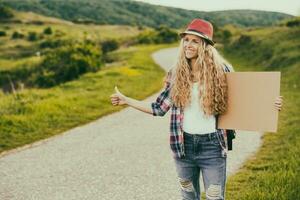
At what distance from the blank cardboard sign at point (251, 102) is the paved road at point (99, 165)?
2.65 metres

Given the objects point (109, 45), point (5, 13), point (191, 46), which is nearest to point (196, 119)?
point (191, 46)

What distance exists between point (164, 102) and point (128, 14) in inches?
7294

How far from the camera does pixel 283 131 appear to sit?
37.4 ft

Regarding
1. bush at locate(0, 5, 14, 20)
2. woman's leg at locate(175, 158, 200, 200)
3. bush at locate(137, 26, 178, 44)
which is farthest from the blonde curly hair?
bush at locate(0, 5, 14, 20)

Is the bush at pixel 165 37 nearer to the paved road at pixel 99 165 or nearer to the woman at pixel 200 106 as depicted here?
the paved road at pixel 99 165

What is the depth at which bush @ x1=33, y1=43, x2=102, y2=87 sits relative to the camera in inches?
1109

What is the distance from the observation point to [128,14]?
18750 centimetres

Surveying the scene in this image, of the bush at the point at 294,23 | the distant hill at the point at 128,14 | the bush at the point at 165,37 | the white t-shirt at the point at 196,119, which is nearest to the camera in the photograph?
the white t-shirt at the point at 196,119

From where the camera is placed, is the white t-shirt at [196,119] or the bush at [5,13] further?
the bush at [5,13]

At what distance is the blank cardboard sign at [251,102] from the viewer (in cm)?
432

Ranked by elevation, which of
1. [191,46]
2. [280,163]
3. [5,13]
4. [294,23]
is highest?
[191,46]

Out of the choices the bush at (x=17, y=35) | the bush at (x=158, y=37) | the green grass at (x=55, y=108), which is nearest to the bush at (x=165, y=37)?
the bush at (x=158, y=37)

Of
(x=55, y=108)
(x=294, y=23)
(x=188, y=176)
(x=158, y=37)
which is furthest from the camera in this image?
(x=158, y=37)

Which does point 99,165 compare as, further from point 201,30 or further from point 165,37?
point 165,37
